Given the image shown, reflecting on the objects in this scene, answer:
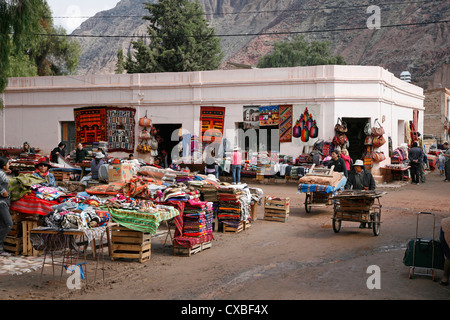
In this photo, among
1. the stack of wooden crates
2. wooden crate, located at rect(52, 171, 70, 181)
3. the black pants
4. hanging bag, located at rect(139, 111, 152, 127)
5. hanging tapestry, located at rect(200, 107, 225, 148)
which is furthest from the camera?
hanging bag, located at rect(139, 111, 152, 127)

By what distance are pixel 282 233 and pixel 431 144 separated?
1193 inches

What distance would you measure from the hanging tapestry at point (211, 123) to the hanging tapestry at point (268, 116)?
1.89 metres

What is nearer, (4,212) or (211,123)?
(4,212)

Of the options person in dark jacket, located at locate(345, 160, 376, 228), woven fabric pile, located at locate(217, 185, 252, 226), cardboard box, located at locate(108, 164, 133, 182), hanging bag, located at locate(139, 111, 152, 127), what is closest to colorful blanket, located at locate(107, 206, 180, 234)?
woven fabric pile, located at locate(217, 185, 252, 226)

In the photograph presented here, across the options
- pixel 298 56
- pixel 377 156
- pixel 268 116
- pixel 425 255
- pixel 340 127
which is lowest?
pixel 425 255

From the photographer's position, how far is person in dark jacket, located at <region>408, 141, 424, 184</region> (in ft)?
72.5

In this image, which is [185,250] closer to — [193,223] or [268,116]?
[193,223]

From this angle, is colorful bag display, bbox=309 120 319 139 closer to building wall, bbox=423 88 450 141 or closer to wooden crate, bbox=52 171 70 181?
wooden crate, bbox=52 171 70 181

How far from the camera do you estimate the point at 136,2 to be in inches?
7431

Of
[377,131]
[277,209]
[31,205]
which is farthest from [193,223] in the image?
[377,131]

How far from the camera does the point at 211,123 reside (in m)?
23.6

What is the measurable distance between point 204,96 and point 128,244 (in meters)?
15.1

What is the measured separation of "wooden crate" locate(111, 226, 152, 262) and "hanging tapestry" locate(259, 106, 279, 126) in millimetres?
14205

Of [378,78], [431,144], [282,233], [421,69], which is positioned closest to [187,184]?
[282,233]
